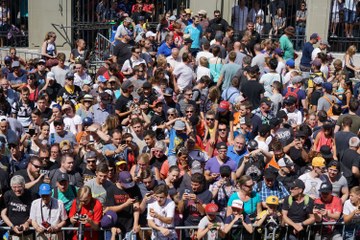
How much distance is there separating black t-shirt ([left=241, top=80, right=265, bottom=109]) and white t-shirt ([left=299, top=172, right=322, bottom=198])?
3729 millimetres

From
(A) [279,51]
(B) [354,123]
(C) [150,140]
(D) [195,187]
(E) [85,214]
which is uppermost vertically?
(A) [279,51]

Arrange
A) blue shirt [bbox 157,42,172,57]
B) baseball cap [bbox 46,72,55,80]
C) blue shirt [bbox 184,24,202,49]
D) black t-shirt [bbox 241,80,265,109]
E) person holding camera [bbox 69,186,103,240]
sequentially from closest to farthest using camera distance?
person holding camera [bbox 69,186,103,240], black t-shirt [bbox 241,80,265,109], baseball cap [bbox 46,72,55,80], blue shirt [bbox 157,42,172,57], blue shirt [bbox 184,24,202,49]

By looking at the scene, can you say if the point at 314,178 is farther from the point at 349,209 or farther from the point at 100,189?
the point at 100,189

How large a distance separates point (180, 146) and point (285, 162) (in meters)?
1.77

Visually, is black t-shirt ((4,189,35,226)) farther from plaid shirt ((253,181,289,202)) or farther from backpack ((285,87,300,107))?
backpack ((285,87,300,107))

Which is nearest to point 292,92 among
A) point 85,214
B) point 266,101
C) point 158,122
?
point 266,101

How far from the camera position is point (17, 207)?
10266 mm

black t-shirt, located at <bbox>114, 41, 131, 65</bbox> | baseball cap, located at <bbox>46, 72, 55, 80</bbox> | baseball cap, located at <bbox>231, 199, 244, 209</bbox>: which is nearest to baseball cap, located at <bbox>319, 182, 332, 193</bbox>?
baseball cap, located at <bbox>231, 199, 244, 209</bbox>

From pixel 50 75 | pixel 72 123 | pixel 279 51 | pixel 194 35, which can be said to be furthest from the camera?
pixel 194 35

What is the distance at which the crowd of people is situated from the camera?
10.3m

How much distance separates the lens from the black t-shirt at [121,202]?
34.1 ft

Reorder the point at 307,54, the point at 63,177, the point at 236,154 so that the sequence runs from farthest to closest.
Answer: the point at 307,54
the point at 236,154
the point at 63,177

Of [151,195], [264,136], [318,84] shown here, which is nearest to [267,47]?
[318,84]

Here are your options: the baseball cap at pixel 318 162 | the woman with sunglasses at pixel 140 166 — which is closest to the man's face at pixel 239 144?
the baseball cap at pixel 318 162
